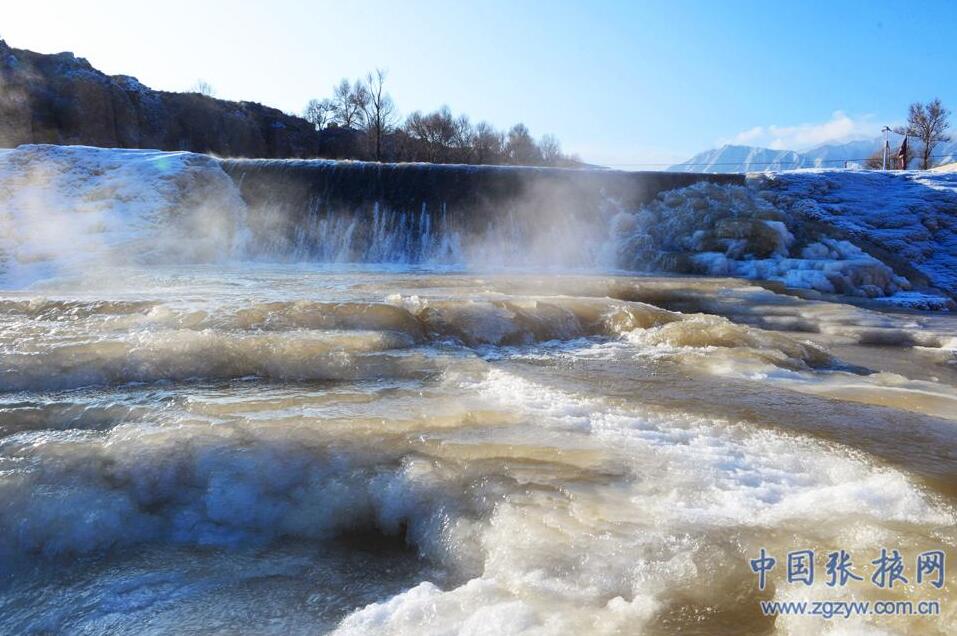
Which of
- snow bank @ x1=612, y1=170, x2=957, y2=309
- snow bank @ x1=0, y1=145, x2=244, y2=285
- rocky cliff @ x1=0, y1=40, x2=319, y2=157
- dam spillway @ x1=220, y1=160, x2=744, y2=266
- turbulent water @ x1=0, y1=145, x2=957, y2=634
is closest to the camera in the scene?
turbulent water @ x1=0, y1=145, x2=957, y2=634

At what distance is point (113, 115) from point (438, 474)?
3499 centimetres

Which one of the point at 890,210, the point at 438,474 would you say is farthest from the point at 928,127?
the point at 438,474

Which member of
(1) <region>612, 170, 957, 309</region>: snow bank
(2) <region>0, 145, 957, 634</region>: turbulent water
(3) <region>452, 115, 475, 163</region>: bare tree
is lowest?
(2) <region>0, 145, 957, 634</region>: turbulent water

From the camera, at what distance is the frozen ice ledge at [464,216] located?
13758 mm

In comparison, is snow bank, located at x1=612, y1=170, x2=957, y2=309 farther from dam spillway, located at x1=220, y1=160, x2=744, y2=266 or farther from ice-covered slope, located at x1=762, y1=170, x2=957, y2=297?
dam spillway, located at x1=220, y1=160, x2=744, y2=266

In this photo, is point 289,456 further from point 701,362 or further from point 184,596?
point 701,362

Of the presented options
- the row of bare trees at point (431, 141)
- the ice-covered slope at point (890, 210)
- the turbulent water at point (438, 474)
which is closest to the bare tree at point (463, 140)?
the row of bare trees at point (431, 141)

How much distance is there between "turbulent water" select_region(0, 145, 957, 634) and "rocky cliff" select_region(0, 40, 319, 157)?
28.3 m

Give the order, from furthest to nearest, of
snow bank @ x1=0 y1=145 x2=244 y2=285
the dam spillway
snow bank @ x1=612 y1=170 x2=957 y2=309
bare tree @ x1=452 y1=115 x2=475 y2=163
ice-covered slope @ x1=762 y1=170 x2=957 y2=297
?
bare tree @ x1=452 y1=115 x2=475 y2=163 < the dam spillway < ice-covered slope @ x1=762 y1=170 x2=957 y2=297 < snow bank @ x1=0 y1=145 x2=244 y2=285 < snow bank @ x1=612 y1=170 x2=957 y2=309

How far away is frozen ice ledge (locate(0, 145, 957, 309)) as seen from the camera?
45.1 feet

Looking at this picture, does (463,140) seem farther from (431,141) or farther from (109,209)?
(109,209)

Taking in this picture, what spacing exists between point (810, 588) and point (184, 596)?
234 cm

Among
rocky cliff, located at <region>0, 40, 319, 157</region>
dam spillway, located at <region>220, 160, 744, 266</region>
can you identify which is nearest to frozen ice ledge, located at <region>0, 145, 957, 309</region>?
dam spillway, located at <region>220, 160, 744, 266</region>

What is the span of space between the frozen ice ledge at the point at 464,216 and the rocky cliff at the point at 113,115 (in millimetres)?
14425
